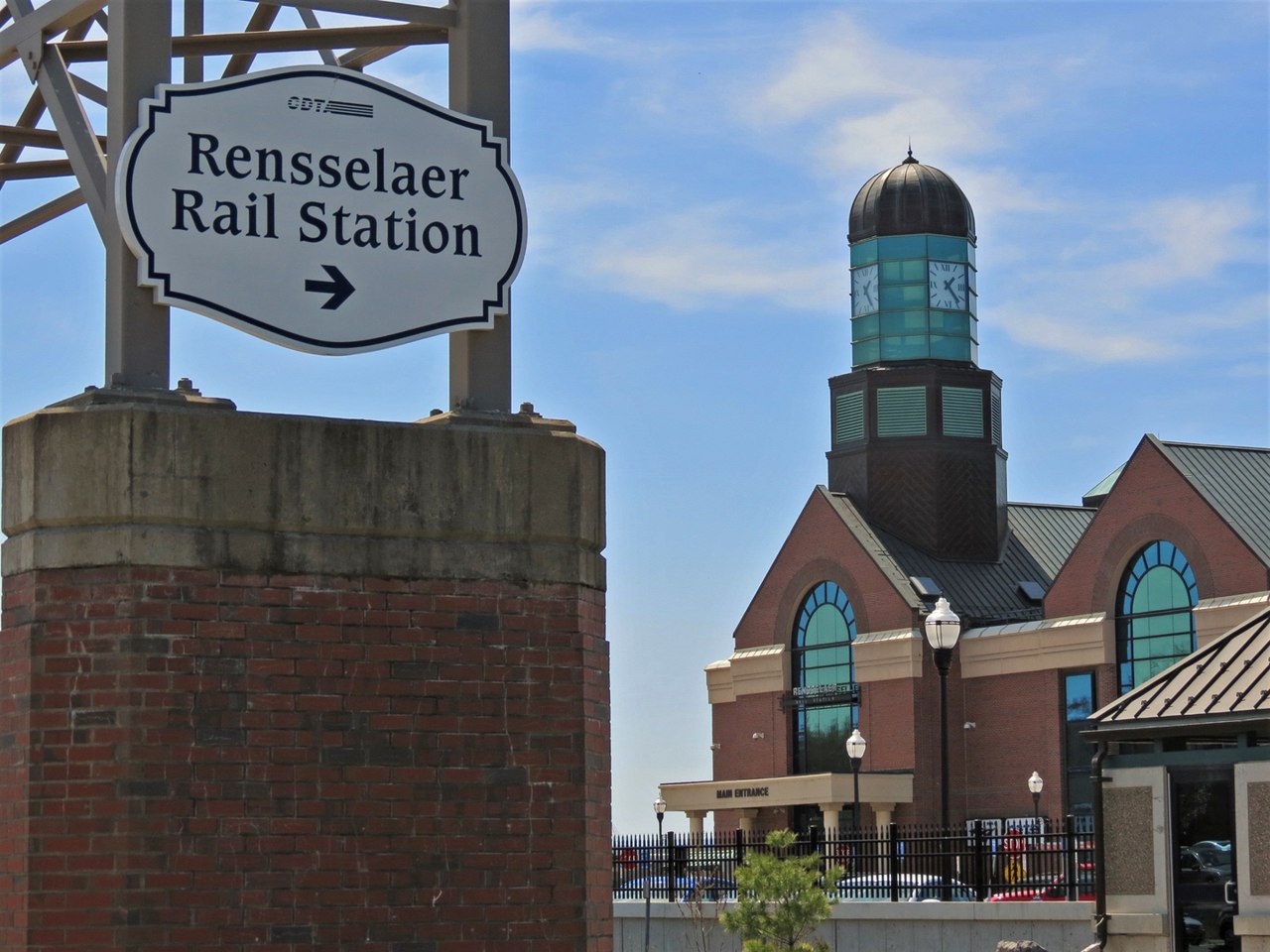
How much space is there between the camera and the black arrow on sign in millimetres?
8312

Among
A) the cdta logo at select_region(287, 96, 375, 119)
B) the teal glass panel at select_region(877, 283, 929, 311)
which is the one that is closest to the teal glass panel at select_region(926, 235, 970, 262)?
the teal glass panel at select_region(877, 283, 929, 311)

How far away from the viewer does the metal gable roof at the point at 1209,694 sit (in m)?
17.1

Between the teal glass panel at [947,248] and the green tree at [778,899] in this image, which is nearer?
the green tree at [778,899]

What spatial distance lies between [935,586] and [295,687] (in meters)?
60.0

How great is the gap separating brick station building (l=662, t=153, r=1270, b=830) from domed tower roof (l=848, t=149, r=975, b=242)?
0.08m

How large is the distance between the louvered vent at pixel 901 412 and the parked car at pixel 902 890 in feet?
134

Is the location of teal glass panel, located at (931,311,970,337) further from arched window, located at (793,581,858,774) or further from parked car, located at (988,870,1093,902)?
parked car, located at (988,870,1093,902)

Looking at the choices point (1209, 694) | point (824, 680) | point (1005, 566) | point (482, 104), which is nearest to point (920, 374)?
point (1005, 566)

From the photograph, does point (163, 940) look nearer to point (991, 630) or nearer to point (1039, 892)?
point (1039, 892)

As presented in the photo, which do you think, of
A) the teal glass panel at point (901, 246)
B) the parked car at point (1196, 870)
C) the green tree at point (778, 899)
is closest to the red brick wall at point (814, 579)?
the teal glass panel at point (901, 246)

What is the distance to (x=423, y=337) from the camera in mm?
8438

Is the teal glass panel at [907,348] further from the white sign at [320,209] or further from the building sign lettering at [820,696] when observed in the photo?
the white sign at [320,209]

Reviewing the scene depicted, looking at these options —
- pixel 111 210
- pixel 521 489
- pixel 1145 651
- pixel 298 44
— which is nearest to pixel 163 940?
pixel 521 489

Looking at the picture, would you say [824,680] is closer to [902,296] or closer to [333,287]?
[902,296]
